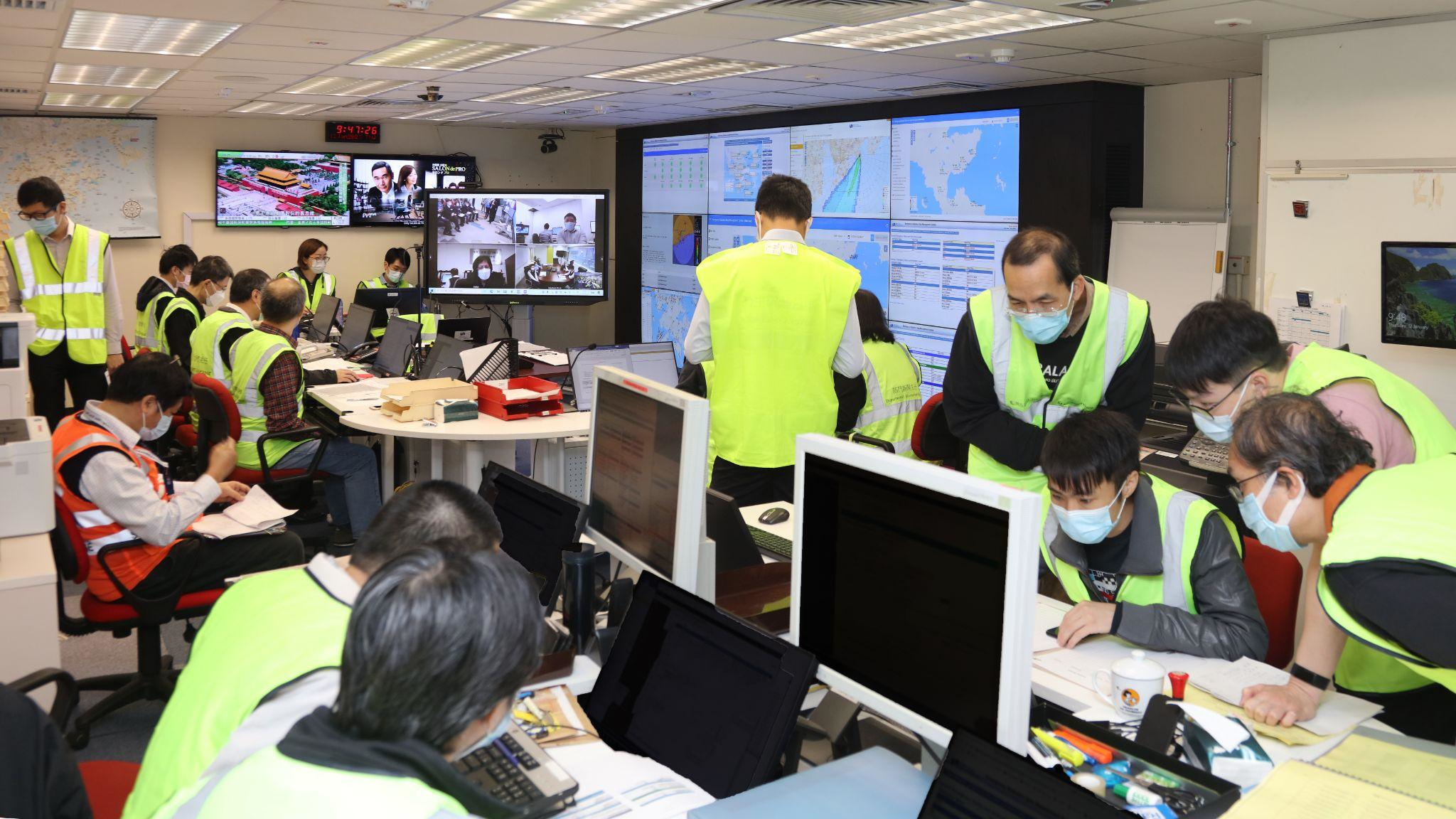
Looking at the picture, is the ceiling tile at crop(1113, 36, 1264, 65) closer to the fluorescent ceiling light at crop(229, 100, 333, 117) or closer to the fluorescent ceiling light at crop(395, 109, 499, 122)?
the fluorescent ceiling light at crop(395, 109, 499, 122)

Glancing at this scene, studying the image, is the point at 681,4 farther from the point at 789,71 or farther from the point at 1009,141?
the point at 1009,141

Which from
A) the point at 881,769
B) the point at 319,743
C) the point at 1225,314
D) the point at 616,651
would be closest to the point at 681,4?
the point at 1225,314

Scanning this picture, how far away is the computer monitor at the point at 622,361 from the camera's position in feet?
17.4

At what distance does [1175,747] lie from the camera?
1653mm

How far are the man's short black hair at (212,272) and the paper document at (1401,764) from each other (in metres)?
6.28

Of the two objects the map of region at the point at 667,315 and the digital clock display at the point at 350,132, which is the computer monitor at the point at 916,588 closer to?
the map of region at the point at 667,315

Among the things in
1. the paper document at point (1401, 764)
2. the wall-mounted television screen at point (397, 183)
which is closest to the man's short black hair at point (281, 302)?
the paper document at point (1401, 764)

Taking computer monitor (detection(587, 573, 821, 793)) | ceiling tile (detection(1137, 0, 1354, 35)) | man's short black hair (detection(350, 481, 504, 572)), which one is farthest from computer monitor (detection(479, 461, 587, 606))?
ceiling tile (detection(1137, 0, 1354, 35))

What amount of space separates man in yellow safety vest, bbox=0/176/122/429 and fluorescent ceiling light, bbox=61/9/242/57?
3.13ft

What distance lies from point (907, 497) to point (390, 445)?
4659 mm

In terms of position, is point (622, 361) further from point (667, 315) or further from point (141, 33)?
point (667, 315)

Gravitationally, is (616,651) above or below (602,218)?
below

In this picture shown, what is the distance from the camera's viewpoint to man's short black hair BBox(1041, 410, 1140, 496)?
7.20ft

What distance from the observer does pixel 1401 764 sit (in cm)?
169
